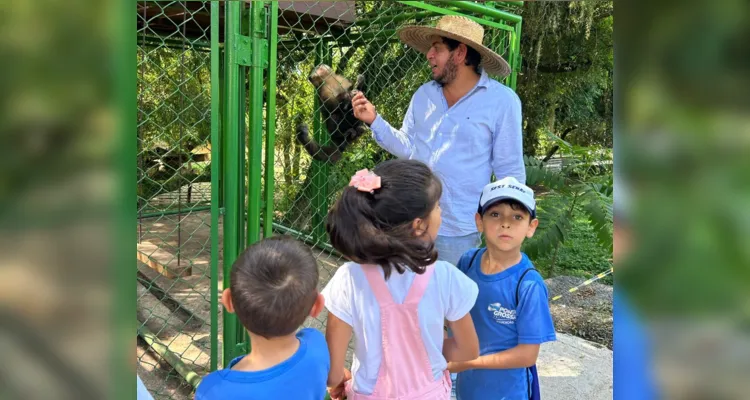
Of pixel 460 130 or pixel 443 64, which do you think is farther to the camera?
pixel 443 64

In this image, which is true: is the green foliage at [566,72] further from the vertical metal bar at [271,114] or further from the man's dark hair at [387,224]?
the man's dark hair at [387,224]

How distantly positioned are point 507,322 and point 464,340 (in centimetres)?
24

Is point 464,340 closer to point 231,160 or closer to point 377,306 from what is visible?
point 377,306

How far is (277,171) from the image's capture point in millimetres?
6785

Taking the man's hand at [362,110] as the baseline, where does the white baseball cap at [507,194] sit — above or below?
below

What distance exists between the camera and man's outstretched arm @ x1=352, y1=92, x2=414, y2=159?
2568 millimetres

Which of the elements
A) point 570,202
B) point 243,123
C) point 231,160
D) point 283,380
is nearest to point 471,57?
point 243,123

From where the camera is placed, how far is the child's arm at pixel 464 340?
5.36 ft

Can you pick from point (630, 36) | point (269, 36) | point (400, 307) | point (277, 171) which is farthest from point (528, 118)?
point (630, 36)

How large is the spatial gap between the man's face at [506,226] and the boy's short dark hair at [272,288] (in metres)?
0.69

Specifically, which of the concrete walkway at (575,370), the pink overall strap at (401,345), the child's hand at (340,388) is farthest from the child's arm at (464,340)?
the concrete walkway at (575,370)

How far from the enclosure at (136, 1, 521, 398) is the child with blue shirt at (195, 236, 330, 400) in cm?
88

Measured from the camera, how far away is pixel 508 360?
5.81ft

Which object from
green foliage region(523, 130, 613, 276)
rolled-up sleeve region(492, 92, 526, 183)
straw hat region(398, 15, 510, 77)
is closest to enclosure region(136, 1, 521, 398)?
straw hat region(398, 15, 510, 77)
